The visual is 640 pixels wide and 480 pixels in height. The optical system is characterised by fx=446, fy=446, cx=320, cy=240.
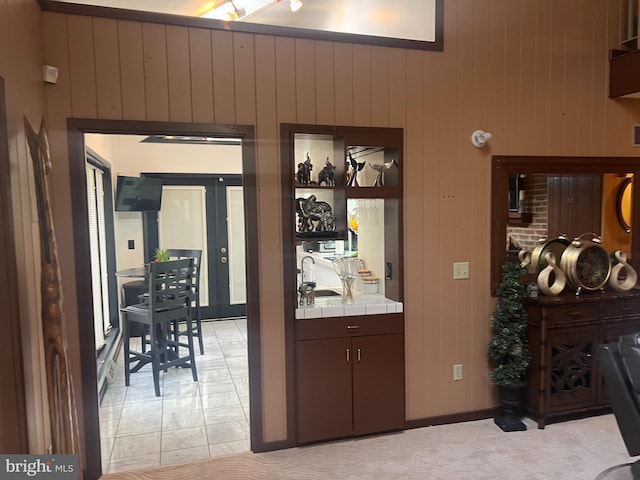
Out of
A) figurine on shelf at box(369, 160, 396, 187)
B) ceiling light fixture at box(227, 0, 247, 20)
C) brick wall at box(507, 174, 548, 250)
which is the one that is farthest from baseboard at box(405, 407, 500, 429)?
ceiling light fixture at box(227, 0, 247, 20)

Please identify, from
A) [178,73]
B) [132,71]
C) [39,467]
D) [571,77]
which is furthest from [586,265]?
[39,467]

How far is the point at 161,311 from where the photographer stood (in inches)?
160

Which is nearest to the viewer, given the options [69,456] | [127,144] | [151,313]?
[69,456]

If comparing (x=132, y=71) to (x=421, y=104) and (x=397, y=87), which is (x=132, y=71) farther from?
Result: (x=421, y=104)

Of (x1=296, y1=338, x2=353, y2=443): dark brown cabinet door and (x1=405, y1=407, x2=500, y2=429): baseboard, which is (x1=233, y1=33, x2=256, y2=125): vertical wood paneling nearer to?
(x1=296, y1=338, x2=353, y2=443): dark brown cabinet door

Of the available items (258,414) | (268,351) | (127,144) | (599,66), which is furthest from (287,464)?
(127,144)

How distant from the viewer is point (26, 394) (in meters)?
1.92

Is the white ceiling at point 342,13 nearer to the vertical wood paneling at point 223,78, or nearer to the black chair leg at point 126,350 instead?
the vertical wood paneling at point 223,78

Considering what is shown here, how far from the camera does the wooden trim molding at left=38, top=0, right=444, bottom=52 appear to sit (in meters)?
2.49

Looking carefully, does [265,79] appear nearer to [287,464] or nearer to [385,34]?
[385,34]

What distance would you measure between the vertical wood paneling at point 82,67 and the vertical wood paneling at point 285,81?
1.08 m

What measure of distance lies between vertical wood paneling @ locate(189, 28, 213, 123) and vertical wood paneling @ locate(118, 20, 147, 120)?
0.93ft

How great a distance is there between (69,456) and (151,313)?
1762mm

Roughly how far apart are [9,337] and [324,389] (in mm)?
1870
